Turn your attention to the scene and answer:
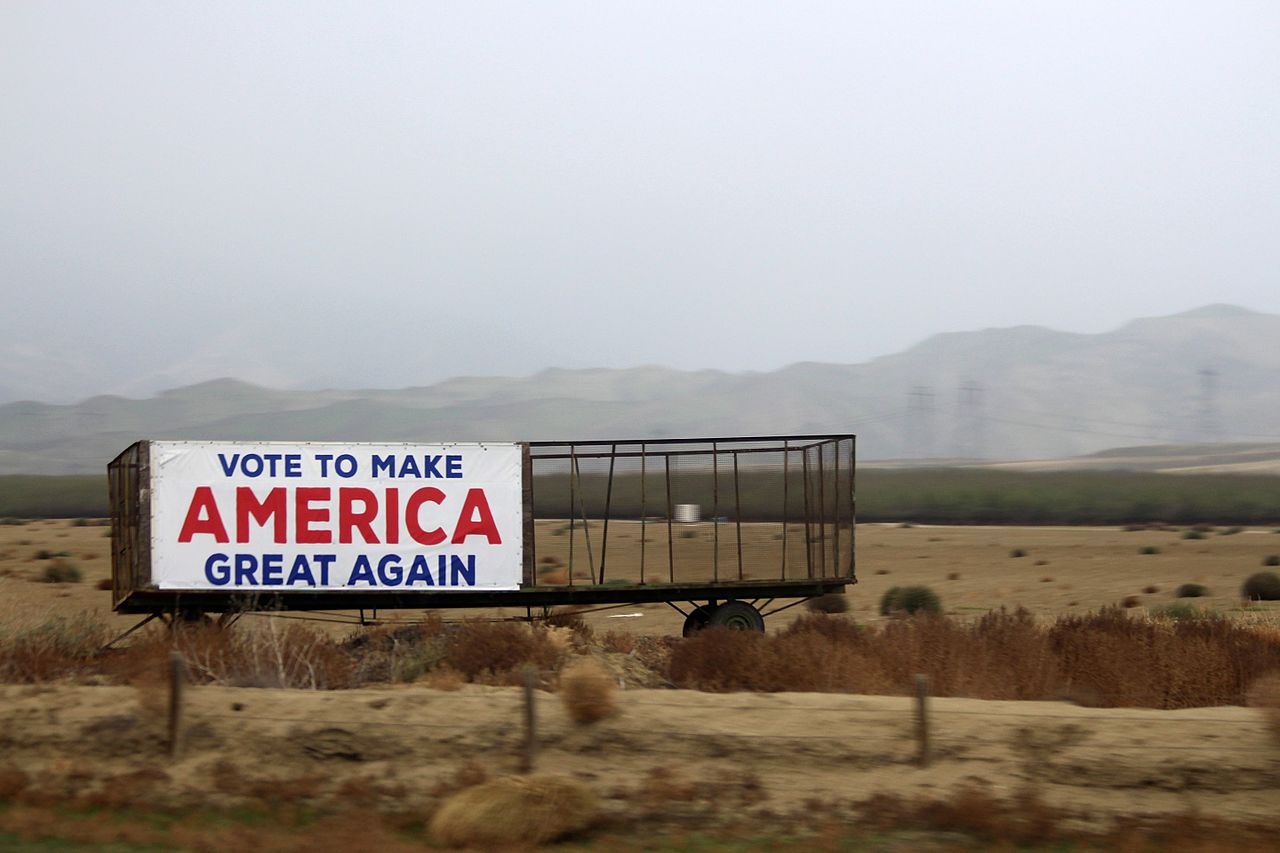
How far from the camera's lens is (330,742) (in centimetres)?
1171

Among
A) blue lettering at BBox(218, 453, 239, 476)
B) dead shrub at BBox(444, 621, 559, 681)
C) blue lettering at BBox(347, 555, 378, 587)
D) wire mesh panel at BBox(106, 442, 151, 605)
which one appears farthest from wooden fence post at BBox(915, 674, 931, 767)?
wire mesh panel at BBox(106, 442, 151, 605)

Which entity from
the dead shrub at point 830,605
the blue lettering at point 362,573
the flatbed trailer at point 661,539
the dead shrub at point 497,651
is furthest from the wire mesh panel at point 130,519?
the dead shrub at point 830,605

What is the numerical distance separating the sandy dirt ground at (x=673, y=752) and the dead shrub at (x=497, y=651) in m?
3.95

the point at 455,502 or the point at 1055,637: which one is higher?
the point at 455,502

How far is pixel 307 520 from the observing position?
55.6 feet

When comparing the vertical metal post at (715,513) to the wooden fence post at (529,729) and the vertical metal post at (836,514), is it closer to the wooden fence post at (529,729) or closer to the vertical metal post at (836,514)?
the vertical metal post at (836,514)

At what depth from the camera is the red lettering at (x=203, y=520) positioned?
658 inches

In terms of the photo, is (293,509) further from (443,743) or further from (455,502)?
(443,743)

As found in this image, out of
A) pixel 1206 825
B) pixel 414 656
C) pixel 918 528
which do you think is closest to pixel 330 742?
pixel 414 656

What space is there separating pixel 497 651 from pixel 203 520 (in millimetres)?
4288

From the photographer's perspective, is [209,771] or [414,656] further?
[414,656]

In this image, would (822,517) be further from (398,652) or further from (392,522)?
(398,652)

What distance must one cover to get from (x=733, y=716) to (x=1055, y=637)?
846cm

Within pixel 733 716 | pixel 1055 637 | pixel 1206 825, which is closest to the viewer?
pixel 1206 825
